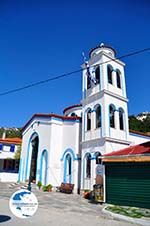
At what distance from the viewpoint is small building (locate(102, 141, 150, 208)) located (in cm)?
1145

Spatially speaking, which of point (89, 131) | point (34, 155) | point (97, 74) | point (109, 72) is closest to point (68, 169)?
point (89, 131)

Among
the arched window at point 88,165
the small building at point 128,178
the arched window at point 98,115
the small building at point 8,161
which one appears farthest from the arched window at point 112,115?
the small building at point 8,161

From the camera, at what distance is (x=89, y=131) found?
17.8 metres

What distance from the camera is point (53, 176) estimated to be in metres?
19.1

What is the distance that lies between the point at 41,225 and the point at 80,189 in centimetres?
1022

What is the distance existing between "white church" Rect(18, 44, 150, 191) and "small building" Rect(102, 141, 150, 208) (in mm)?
2474

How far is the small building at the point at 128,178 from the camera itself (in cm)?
1145

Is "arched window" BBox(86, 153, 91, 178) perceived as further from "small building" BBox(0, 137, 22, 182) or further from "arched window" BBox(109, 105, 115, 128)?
"small building" BBox(0, 137, 22, 182)

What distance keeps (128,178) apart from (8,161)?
19.4 m

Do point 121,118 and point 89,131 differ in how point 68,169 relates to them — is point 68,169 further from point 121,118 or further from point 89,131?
point 121,118

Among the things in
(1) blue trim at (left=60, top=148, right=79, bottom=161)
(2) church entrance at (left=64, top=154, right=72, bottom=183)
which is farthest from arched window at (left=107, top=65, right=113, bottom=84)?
(2) church entrance at (left=64, top=154, right=72, bottom=183)

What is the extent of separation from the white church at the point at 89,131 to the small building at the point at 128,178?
8.12ft

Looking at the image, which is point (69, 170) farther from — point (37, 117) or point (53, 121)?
point (37, 117)

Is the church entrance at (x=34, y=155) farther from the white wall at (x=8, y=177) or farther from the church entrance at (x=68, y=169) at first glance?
the white wall at (x=8, y=177)
